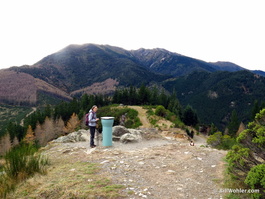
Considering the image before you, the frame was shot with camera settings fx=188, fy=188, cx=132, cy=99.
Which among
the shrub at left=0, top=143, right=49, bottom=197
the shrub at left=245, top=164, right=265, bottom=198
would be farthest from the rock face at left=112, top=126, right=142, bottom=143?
the shrub at left=245, top=164, right=265, bottom=198

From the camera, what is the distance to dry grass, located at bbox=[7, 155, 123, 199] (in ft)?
15.5

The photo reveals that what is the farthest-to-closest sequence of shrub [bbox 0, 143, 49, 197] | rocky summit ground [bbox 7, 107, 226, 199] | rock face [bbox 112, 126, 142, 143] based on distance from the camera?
rock face [bbox 112, 126, 142, 143], shrub [bbox 0, 143, 49, 197], rocky summit ground [bbox 7, 107, 226, 199]

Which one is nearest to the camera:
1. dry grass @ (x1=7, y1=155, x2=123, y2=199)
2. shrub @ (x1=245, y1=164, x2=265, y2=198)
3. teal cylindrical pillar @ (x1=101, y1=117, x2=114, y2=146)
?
shrub @ (x1=245, y1=164, x2=265, y2=198)

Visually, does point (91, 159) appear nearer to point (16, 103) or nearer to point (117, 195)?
point (117, 195)

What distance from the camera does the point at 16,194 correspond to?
197 inches

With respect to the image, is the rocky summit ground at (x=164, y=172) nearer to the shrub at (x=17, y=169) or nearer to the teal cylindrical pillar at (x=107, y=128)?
the teal cylindrical pillar at (x=107, y=128)

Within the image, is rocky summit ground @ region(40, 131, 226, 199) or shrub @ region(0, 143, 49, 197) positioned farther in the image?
shrub @ region(0, 143, 49, 197)

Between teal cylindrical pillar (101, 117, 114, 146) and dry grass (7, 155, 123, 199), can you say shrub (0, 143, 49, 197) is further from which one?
teal cylindrical pillar (101, 117, 114, 146)

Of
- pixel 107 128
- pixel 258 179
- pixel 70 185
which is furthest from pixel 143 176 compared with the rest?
pixel 107 128

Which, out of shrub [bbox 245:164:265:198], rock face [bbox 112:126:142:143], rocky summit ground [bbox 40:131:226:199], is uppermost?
shrub [bbox 245:164:265:198]

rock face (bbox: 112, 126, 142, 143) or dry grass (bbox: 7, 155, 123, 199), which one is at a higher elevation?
dry grass (bbox: 7, 155, 123, 199)

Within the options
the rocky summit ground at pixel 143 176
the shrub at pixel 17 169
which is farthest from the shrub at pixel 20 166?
the rocky summit ground at pixel 143 176

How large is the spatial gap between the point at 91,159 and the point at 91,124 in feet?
9.30

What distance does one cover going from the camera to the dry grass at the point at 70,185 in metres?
4.73
